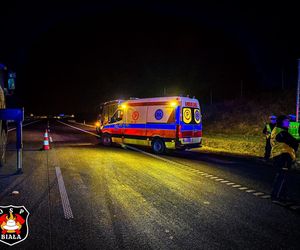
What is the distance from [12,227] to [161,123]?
9.48 meters

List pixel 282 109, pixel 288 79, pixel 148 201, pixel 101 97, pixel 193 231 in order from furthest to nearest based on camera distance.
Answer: pixel 101 97 < pixel 288 79 < pixel 282 109 < pixel 148 201 < pixel 193 231

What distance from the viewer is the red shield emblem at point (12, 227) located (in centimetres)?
380

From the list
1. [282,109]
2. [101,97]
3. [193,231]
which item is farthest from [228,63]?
[101,97]

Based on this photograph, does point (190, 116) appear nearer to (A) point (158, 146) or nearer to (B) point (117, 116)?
(A) point (158, 146)

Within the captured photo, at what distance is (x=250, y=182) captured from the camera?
746 cm

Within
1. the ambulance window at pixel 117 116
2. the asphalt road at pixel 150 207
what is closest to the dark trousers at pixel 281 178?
the asphalt road at pixel 150 207

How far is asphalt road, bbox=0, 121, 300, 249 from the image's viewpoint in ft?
13.1

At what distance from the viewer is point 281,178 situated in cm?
596

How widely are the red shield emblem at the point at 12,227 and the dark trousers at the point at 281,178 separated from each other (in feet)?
15.8

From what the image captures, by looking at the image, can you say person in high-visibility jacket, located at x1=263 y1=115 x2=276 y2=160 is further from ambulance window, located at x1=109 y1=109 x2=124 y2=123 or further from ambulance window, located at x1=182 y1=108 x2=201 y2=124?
ambulance window, located at x1=109 y1=109 x2=124 y2=123

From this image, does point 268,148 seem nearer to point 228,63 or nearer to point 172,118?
point 172,118

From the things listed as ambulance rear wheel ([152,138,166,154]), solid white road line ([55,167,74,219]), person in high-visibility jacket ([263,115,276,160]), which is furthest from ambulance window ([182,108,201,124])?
solid white road line ([55,167,74,219])

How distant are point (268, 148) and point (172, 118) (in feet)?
13.2

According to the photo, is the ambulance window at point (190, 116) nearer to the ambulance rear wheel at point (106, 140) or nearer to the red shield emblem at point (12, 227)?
the ambulance rear wheel at point (106, 140)
